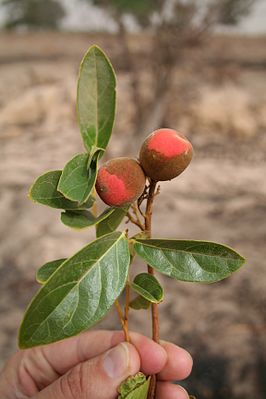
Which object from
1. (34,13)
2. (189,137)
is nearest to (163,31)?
(189,137)

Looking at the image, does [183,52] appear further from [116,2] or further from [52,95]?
[52,95]

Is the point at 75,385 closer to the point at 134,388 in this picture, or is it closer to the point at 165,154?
the point at 134,388

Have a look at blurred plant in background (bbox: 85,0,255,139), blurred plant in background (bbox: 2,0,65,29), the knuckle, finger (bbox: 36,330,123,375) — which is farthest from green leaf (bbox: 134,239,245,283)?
blurred plant in background (bbox: 2,0,65,29)

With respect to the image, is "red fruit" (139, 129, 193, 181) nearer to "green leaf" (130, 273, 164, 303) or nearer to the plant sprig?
the plant sprig

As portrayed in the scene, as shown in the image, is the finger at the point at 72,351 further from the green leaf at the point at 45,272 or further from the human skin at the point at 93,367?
the green leaf at the point at 45,272

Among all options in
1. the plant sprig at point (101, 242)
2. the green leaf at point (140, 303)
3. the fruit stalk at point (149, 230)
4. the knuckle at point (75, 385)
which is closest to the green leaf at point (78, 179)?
the plant sprig at point (101, 242)

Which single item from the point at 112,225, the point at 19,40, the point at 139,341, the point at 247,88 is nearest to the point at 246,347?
the point at 139,341

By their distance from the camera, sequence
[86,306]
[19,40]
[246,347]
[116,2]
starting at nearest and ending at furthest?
[86,306] < [246,347] < [116,2] < [19,40]
